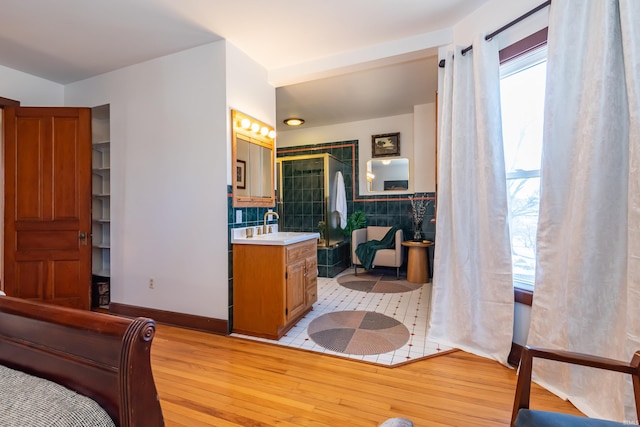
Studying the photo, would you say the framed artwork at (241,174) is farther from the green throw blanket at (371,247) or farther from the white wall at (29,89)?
the white wall at (29,89)

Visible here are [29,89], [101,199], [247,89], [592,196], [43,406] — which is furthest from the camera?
[101,199]

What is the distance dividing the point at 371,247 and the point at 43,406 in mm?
4189

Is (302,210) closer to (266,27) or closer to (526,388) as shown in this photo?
(266,27)

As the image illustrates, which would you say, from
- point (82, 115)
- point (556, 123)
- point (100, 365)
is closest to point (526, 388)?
point (100, 365)

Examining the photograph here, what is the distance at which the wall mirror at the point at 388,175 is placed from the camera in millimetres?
5078

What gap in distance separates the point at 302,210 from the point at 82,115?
10.8ft

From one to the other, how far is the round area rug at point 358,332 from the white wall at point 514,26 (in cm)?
84

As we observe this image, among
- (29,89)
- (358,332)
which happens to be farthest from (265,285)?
(29,89)

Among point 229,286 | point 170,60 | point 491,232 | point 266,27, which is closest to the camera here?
point 491,232

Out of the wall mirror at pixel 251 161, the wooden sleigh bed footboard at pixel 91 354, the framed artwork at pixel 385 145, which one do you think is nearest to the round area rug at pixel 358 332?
the wall mirror at pixel 251 161

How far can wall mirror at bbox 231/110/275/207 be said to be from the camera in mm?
2768

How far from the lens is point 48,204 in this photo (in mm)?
3035

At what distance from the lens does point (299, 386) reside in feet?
6.04

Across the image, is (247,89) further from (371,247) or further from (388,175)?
(388,175)
